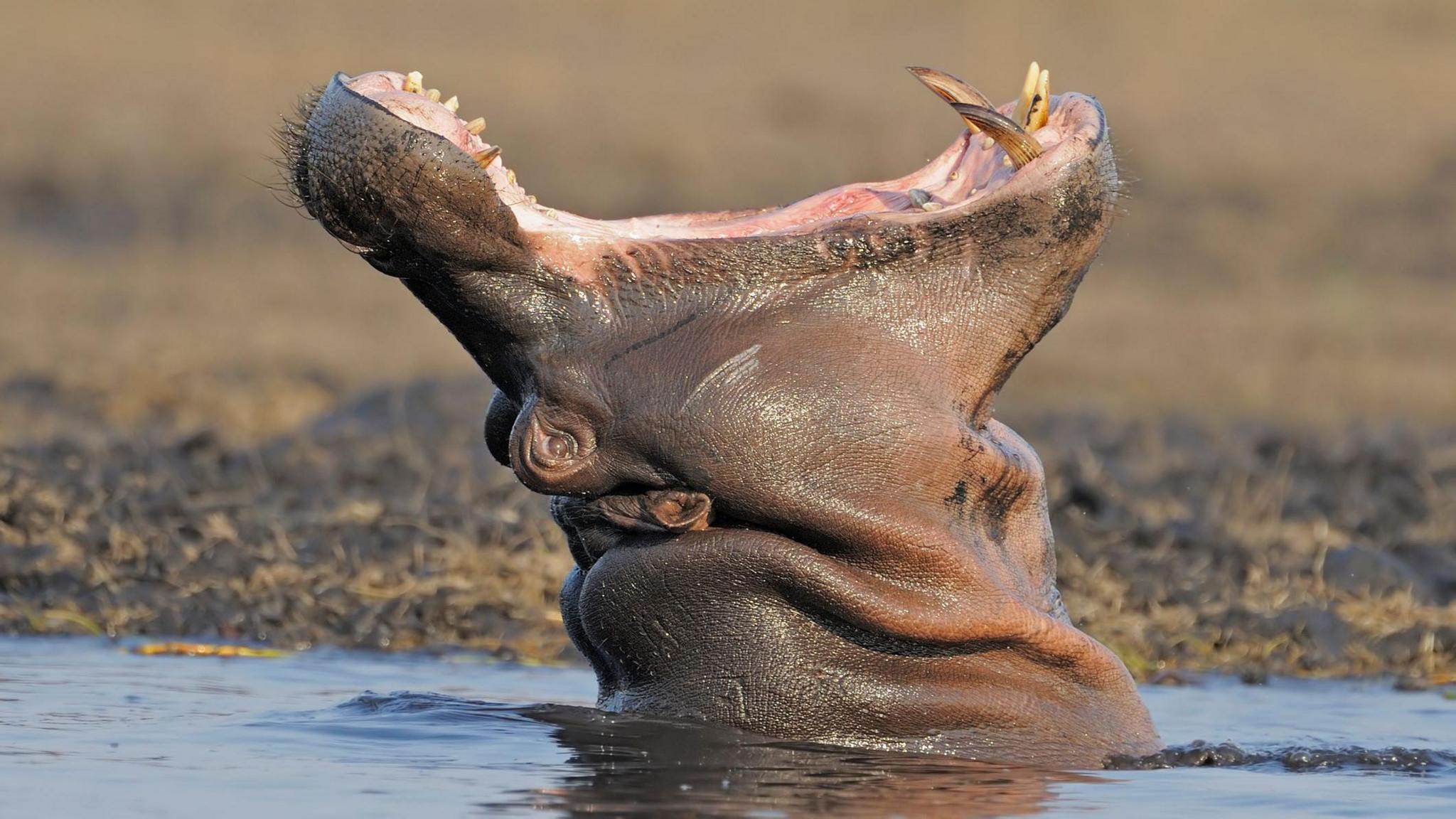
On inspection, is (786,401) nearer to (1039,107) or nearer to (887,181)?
(887,181)

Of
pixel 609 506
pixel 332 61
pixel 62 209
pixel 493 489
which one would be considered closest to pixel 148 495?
pixel 493 489

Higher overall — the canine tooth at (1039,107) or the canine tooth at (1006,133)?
the canine tooth at (1039,107)

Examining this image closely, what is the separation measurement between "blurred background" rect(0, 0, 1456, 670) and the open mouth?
38cm

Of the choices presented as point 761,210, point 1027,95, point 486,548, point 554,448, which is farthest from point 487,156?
point 486,548

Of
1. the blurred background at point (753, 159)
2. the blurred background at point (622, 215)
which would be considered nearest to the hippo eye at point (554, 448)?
the blurred background at point (622, 215)

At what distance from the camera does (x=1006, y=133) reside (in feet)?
15.5

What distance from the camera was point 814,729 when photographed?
15.8 ft

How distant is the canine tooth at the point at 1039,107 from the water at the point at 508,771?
1316 millimetres

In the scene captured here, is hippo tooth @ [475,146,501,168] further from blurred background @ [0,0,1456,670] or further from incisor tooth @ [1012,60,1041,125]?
incisor tooth @ [1012,60,1041,125]

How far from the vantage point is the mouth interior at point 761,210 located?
4629 millimetres

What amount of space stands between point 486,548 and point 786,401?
429 centimetres

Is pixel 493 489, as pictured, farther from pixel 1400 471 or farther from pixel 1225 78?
pixel 1225 78

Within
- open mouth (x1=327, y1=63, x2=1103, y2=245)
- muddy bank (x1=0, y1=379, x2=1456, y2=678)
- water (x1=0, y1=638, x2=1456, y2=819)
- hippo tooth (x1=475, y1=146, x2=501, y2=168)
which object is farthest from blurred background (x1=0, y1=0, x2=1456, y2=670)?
water (x1=0, y1=638, x2=1456, y2=819)

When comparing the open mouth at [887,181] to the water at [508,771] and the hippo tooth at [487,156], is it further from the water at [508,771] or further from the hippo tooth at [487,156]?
the water at [508,771]
